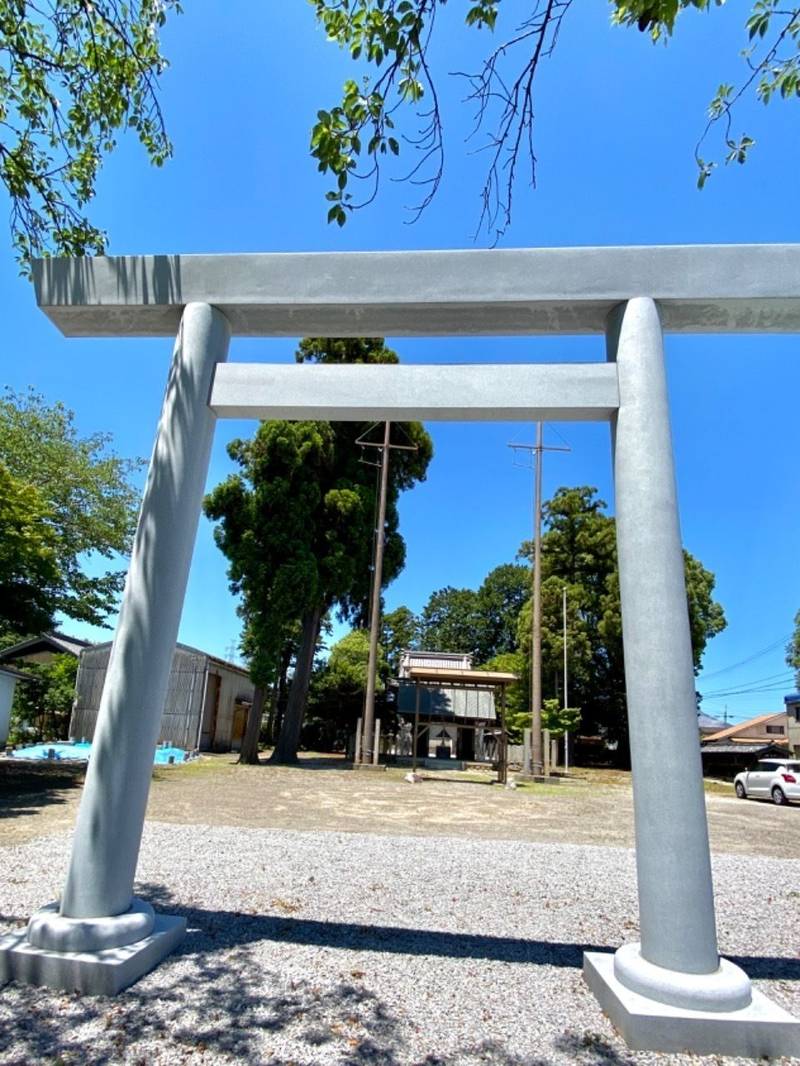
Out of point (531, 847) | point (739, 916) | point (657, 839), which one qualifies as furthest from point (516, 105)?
point (531, 847)

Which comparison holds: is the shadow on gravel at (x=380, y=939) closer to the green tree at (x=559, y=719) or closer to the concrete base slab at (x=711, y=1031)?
the concrete base slab at (x=711, y=1031)

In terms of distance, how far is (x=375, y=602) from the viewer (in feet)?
60.8

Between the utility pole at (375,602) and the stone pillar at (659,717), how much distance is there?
15.2 m

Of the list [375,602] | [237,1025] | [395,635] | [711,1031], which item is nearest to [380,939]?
[237,1025]

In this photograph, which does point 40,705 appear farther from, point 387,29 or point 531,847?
point 387,29

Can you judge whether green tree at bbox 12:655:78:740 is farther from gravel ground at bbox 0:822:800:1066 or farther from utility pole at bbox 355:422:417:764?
gravel ground at bbox 0:822:800:1066

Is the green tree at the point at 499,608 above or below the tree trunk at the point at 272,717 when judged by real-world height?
above

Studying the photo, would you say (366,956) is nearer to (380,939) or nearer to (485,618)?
(380,939)

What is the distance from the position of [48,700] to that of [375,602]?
12.4 metres

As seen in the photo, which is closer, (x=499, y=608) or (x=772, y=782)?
(x=772, y=782)

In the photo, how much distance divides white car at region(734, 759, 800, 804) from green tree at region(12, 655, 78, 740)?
20520 mm

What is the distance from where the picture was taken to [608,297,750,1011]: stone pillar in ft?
8.93

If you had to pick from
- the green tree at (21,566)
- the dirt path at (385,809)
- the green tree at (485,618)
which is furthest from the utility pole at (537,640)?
the green tree at (485,618)

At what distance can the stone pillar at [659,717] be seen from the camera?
2723mm
